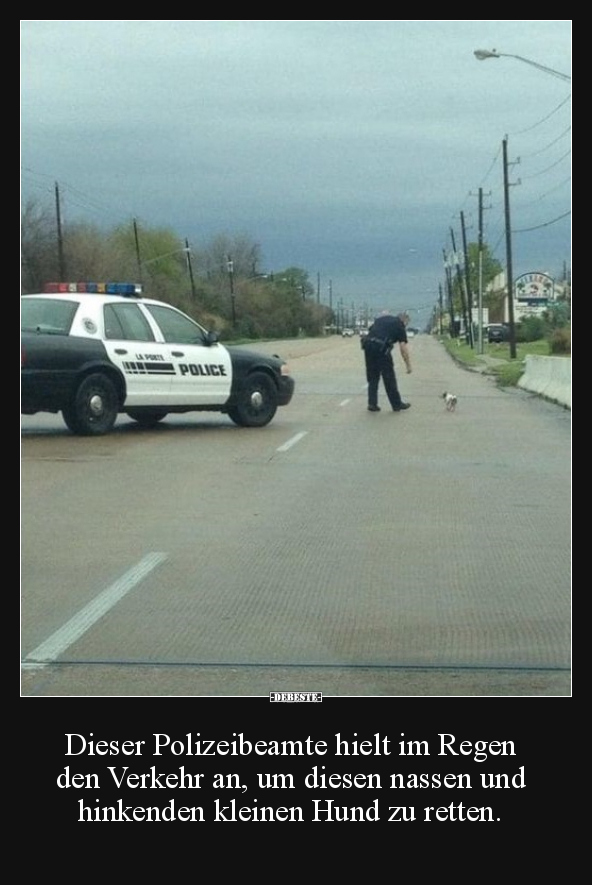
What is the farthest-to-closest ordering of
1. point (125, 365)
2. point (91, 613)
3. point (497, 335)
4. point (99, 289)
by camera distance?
point (497, 335)
point (99, 289)
point (125, 365)
point (91, 613)

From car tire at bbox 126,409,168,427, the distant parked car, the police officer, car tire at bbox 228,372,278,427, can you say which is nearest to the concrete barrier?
the police officer

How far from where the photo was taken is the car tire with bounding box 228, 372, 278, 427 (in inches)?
790

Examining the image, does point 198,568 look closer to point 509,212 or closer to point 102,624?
point 102,624

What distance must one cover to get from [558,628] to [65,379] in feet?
36.0

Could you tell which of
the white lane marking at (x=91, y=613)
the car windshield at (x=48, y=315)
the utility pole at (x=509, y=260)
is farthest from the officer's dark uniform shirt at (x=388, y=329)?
the utility pole at (x=509, y=260)

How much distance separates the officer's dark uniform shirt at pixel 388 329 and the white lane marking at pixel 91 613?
14027 millimetres

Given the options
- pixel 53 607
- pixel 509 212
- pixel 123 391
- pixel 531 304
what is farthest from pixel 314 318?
pixel 53 607

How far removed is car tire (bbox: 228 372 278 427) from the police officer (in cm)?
346

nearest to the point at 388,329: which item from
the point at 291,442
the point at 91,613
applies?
the point at 291,442

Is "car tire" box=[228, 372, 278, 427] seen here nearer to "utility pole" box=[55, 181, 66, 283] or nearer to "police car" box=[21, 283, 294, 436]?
"police car" box=[21, 283, 294, 436]

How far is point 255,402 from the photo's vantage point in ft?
66.3

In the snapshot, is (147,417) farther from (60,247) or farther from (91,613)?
(60,247)

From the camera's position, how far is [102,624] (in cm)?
793

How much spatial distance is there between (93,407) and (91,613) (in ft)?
33.6
